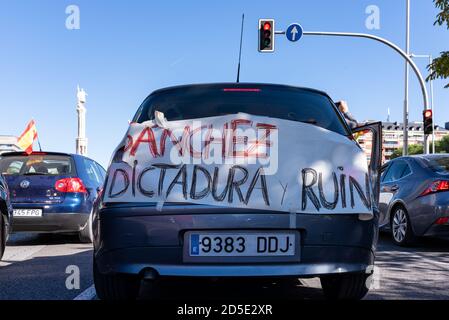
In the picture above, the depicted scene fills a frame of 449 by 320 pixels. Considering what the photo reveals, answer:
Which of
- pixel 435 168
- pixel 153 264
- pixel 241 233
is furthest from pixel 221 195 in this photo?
pixel 435 168

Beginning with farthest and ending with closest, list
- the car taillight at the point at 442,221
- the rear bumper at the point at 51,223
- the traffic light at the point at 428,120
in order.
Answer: the traffic light at the point at 428,120, the rear bumper at the point at 51,223, the car taillight at the point at 442,221

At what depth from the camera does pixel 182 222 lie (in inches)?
120

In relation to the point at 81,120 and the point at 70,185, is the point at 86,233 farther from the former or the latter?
the point at 81,120

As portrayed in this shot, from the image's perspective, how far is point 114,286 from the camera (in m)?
3.41

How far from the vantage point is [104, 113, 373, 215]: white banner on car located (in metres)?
3.10

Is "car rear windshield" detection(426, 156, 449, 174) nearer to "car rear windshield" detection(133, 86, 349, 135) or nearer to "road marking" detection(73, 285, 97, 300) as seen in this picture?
"car rear windshield" detection(133, 86, 349, 135)

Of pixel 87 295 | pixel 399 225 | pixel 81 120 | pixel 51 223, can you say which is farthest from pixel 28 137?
pixel 81 120

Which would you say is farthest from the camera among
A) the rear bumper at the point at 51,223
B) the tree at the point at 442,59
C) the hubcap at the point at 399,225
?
the tree at the point at 442,59

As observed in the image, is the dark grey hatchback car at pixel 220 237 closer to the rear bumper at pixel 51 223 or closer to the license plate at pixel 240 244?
the license plate at pixel 240 244

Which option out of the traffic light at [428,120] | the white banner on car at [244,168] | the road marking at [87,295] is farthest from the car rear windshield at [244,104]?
the traffic light at [428,120]

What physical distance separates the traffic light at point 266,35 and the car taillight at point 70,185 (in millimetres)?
9478

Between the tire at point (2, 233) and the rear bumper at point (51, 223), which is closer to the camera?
the tire at point (2, 233)

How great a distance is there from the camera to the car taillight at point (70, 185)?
7660 millimetres
